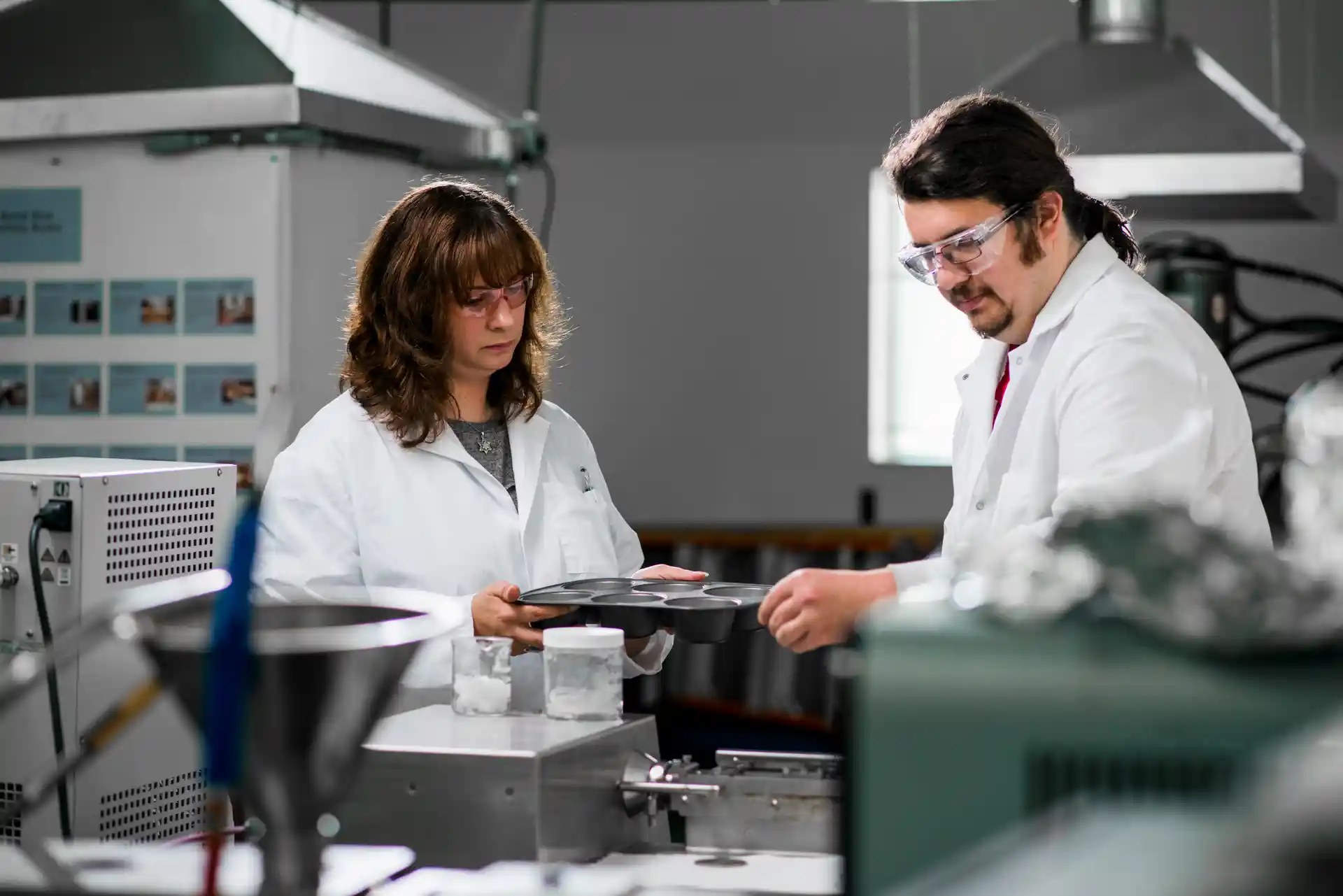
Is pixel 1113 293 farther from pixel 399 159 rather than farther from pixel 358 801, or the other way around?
pixel 399 159

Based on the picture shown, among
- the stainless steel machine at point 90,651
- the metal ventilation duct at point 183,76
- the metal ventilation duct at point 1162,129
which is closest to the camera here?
the stainless steel machine at point 90,651

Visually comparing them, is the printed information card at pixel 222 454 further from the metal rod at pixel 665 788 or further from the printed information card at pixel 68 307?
the metal rod at pixel 665 788

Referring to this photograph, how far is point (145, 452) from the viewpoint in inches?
100

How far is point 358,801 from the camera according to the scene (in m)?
1.31

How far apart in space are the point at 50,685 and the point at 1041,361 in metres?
1.15

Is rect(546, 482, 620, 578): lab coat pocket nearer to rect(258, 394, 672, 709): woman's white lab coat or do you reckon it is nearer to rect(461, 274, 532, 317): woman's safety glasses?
rect(258, 394, 672, 709): woman's white lab coat

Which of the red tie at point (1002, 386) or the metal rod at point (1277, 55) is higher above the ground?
the metal rod at point (1277, 55)

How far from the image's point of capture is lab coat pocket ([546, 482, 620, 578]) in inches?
80.1

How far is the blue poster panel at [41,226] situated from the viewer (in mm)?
2525

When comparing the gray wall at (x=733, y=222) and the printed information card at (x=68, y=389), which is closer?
the printed information card at (x=68, y=389)

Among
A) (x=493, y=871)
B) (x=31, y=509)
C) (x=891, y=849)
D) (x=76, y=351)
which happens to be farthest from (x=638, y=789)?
(x=76, y=351)

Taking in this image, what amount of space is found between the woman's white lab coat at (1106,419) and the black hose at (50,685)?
89 centimetres

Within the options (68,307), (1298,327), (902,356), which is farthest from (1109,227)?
(902,356)

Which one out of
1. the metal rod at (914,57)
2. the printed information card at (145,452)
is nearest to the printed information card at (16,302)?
the printed information card at (145,452)
